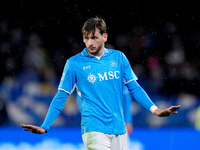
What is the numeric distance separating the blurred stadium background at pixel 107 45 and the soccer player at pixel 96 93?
119 inches

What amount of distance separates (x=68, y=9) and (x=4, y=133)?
3809mm

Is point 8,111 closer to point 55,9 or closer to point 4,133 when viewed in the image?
point 4,133

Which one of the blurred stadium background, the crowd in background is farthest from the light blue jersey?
the crowd in background

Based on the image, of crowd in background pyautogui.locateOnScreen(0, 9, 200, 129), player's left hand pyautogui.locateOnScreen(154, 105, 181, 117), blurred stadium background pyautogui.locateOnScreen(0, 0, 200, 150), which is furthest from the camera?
crowd in background pyautogui.locateOnScreen(0, 9, 200, 129)

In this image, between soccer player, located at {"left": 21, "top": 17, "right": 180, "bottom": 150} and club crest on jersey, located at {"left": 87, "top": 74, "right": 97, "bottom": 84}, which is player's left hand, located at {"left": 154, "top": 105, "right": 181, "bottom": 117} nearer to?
soccer player, located at {"left": 21, "top": 17, "right": 180, "bottom": 150}

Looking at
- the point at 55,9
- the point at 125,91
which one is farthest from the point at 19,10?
the point at 125,91

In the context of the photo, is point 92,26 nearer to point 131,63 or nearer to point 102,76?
point 102,76

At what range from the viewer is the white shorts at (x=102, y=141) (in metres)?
3.65

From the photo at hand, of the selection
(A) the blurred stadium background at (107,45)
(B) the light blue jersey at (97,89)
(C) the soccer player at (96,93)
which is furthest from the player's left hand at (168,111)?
(A) the blurred stadium background at (107,45)

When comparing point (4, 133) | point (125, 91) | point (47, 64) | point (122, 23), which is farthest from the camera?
point (122, 23)

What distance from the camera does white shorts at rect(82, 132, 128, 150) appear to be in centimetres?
365

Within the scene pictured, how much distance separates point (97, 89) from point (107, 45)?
5.25 m

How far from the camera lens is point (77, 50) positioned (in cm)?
922

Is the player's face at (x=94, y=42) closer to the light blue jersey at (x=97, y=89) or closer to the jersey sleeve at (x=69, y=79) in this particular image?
the light blue jersey at (x=97, y=89)
